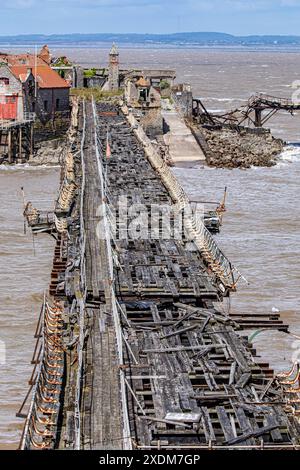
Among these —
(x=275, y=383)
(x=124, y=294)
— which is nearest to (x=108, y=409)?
(x=275, y=383)

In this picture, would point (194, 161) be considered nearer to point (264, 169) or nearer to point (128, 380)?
point (264, 169)

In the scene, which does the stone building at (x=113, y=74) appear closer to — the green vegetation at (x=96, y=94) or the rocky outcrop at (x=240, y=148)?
the green vegetation at (x=96, y=94)

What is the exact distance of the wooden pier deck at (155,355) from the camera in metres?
15.4

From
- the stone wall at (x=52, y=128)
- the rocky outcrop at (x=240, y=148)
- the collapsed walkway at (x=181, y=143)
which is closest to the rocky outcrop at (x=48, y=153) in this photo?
the stone wall at (x=52, y=128)

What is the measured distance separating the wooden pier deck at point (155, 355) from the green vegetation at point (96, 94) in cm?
4777

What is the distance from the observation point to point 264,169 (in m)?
60.0

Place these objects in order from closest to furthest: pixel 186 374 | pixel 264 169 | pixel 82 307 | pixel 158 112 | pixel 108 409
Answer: pixel 108 409 < pixel 186 374 < pixel 82 307 < pixel 264 169 < pixel 158 112

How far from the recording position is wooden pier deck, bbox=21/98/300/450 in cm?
1538

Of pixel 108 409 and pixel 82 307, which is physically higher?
pixel 82 307

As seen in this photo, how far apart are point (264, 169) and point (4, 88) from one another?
61.3ft

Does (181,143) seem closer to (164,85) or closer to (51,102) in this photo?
(51,102)

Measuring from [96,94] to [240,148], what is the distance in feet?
58.6

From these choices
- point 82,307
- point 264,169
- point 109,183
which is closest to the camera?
point 82,307

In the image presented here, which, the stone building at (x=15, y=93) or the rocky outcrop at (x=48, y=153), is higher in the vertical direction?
the stone building at (x=15, y=93)
